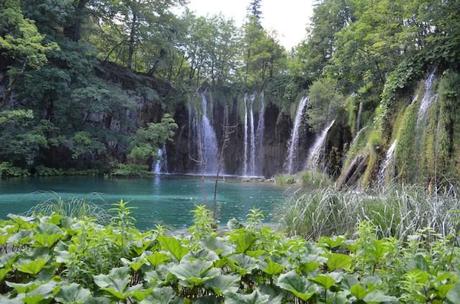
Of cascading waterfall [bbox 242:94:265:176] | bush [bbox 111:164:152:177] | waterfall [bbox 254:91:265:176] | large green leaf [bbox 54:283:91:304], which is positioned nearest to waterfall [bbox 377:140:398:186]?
large green leaf [bbox 54:283:91:304]

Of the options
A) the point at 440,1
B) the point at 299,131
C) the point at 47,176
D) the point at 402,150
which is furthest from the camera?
the point at 299,131

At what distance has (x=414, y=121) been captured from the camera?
34.9 feet

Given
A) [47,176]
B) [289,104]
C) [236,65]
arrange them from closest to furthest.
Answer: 1. [47,176]
2. [289,104]
3. [236,65]

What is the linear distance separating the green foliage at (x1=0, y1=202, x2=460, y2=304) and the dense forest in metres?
4.31

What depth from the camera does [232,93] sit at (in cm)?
2873

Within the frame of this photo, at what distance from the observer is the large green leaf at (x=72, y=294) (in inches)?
70.4

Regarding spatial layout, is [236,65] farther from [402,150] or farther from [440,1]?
[402,150]

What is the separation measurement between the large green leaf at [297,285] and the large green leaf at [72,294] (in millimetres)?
813

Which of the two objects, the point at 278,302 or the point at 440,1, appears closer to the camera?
the point at 278,302

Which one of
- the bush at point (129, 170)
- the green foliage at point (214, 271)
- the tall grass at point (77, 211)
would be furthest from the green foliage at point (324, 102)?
the green foliage at point (214, 271)

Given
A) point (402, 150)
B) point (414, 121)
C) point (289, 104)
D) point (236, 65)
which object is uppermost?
Result: point (236, 65)

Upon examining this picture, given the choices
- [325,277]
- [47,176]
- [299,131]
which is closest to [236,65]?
[299,131]

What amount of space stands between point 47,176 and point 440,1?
16736mm

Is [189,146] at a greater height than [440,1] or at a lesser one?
lesser
